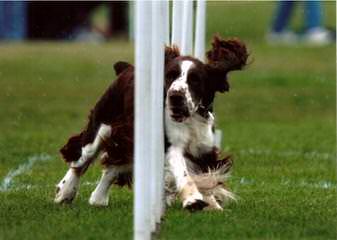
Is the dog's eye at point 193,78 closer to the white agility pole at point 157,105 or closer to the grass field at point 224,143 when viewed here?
the white agility pole at point 157,105

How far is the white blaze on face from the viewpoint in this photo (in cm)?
820

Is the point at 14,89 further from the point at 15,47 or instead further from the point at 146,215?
the point at 146,215

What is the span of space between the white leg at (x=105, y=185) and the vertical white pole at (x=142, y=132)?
2.25m

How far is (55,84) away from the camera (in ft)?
66.4

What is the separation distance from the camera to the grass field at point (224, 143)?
25.7 feet

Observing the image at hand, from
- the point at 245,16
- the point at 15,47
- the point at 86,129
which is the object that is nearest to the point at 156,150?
the point at 86,129

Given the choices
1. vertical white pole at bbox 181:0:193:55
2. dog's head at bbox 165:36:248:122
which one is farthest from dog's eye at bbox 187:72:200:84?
vertical white pole at bbox 181:0:193:55

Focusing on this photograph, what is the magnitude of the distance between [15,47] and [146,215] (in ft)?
64.7

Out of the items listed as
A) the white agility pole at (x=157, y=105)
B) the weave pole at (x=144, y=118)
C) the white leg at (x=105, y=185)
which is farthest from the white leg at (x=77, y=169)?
the weave pole at (x=144, y=118)

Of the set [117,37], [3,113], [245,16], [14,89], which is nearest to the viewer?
[3,113]

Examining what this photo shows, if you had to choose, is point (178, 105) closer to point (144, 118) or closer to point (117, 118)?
point (117, 118)

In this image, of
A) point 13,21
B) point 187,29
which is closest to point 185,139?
point 187,29

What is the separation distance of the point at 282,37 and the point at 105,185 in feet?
64.9

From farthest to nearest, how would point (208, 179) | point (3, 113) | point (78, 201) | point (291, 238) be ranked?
point (3, 113)
point (78, 201)
point (208, 179)
point (291, 238)
